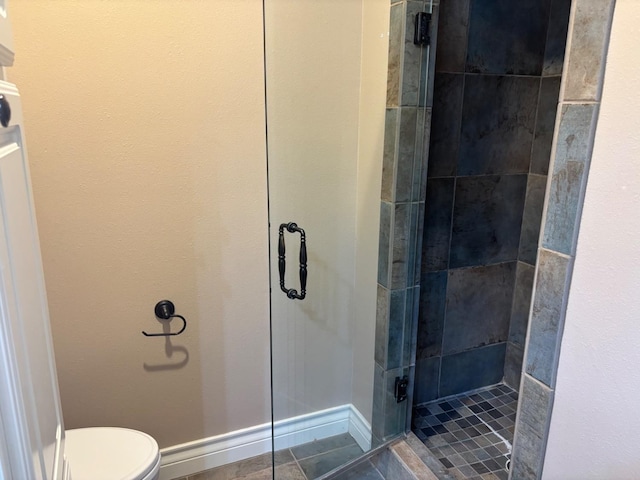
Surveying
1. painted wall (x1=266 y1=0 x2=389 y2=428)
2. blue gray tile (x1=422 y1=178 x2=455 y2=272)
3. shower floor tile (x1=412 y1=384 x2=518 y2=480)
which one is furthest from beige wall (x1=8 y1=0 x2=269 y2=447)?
shower floor tile (x1=412 y1=384 x2=518 y2=480)

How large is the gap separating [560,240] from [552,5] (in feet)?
5.17

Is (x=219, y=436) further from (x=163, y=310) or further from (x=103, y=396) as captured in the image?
(x=163, y=310)

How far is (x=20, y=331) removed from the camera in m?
0.64

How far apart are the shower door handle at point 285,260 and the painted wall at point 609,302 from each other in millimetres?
988

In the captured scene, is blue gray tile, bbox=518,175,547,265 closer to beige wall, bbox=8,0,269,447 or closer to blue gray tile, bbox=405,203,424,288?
blue gray tile, bbox=405,203,424,288

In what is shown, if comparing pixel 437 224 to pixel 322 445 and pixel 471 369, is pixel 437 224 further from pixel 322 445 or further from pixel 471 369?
pixel 322 445

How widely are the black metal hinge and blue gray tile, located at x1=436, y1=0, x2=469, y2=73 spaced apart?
28 cm

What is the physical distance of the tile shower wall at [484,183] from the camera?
2055mm

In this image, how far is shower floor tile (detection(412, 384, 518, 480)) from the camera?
1.99m

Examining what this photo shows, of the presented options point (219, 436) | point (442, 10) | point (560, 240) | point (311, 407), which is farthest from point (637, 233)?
point (219, 436)

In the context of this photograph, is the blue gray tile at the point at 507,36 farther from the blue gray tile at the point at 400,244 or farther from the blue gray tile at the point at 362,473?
the blue gray tile at the point at 362,473

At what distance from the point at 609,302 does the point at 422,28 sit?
3.92ft

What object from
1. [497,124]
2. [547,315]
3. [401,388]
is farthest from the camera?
[497,124]

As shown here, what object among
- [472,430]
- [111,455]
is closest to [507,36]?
[472,430]
